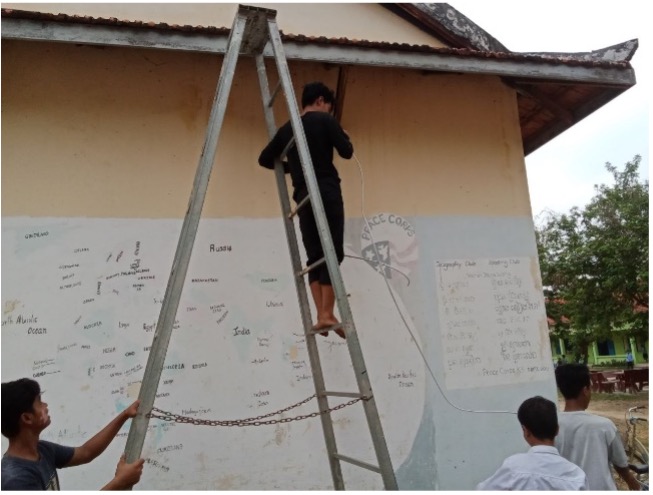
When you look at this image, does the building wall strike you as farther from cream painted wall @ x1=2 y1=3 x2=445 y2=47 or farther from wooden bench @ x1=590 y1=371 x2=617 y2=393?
wooden bench @ x1=590 y1=371 x2=617 y2=393

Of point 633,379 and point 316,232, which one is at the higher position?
point 316,232

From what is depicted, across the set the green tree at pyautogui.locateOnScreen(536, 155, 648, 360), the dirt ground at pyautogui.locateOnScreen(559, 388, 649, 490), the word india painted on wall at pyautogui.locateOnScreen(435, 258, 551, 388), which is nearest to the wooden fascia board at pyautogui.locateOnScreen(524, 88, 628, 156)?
the word india painted on wall at pyautogui.locateOnScreen(435, 258, 551, 388)

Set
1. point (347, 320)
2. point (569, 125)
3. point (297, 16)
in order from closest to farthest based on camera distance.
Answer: point (347, 320), point (297, 16), point (569, 125)

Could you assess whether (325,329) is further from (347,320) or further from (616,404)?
(616,404)

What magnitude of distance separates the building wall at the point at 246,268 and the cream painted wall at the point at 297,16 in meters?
0.49

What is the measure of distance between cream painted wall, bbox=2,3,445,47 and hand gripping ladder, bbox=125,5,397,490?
1.88 metres

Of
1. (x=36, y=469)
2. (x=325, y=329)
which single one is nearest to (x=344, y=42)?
(x=325, y=329)

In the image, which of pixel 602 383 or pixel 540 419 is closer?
pixel 540 419

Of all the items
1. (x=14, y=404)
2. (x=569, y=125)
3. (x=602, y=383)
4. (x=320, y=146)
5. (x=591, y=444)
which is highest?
(x=569, y=125)

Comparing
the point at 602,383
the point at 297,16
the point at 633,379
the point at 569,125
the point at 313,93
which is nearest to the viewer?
the point at 313,93

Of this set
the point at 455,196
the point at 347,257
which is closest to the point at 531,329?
the point at 455,196

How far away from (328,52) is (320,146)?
1276 millimetres

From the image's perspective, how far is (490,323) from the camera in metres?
4.98

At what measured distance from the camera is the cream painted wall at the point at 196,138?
4.25m
